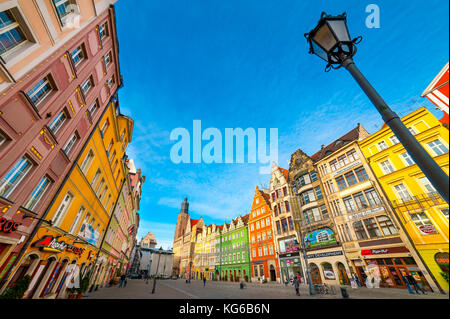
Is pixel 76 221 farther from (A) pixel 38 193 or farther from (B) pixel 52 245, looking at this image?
(A) pixel 38 193

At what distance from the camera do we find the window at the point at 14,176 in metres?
7.13

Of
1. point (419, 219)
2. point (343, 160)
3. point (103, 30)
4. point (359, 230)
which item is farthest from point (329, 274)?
point (103, 30)

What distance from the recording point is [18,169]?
7777 mm

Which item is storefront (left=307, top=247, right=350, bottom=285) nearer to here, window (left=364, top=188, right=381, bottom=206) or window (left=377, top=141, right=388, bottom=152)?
window (left=364, top=188, right=381, bottom=206)

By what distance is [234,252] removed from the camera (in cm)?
4344

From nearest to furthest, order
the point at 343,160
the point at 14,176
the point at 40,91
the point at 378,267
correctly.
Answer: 1. the point at 14,176
2. the point at 40,91
3. the point at 378,267
4. the point at 343,160

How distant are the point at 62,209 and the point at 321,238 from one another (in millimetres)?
26036

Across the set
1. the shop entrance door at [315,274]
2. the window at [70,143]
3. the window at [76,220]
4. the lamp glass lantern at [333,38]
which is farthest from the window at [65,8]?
the shop entrance door at [315,274]

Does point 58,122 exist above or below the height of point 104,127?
below

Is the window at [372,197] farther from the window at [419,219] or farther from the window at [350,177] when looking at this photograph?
the window at [419,219]

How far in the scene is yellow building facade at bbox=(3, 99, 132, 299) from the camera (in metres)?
9.41

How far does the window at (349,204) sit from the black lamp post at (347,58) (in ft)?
67.1
